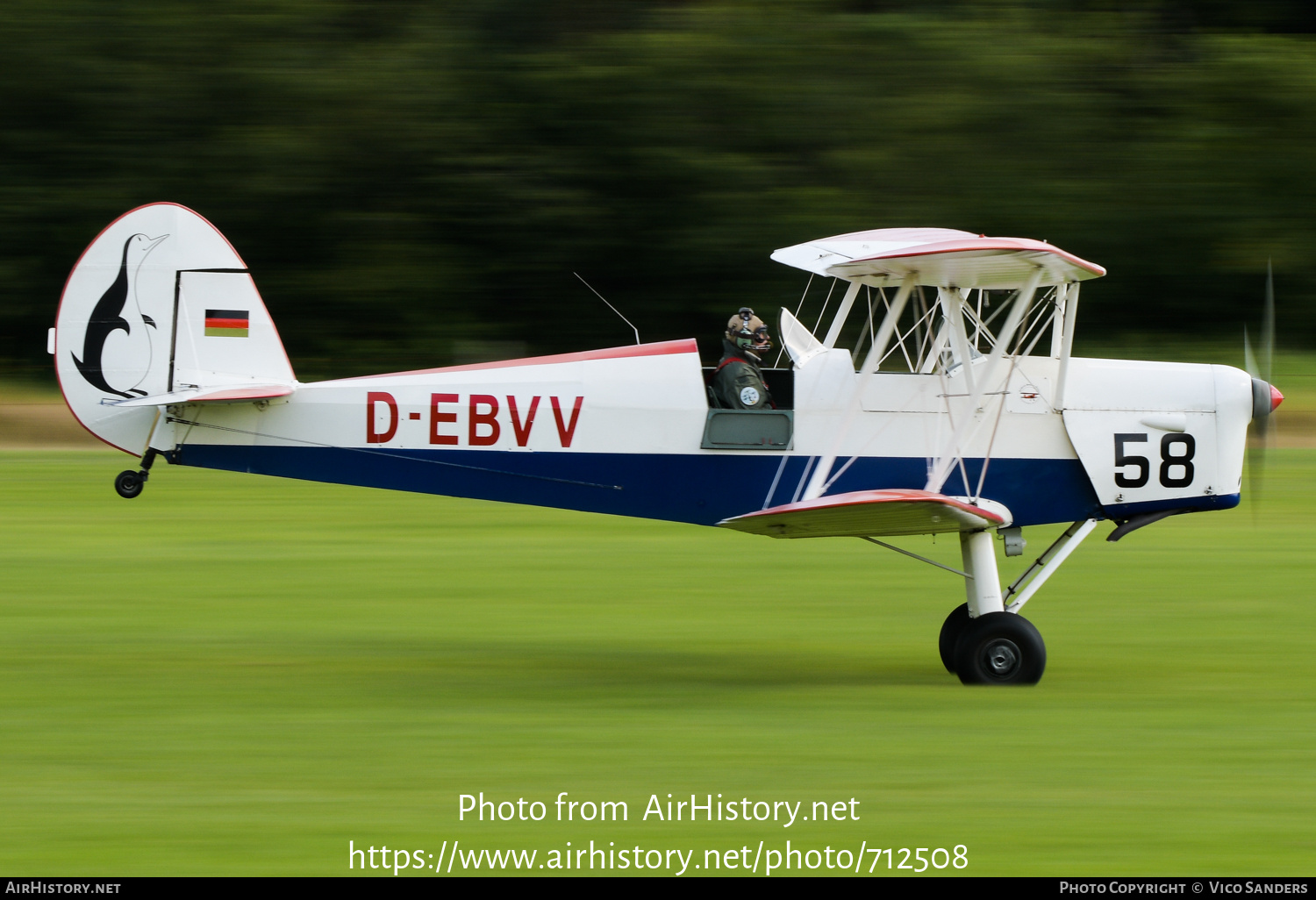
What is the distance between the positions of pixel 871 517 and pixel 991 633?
105cm

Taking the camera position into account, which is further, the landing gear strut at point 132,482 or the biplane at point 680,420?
the biplane at point 680,420

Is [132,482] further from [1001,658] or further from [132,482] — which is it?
[1001,658]

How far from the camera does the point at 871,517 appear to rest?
7.39 metres

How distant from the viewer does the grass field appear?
549 centimetres

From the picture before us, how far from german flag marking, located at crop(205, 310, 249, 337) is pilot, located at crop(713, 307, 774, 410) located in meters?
2.69

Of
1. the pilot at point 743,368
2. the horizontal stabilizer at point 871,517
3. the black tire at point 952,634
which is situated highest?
the pilot at point 743,368

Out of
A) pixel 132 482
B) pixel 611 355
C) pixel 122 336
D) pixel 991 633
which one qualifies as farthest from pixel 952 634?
pixel 122 336

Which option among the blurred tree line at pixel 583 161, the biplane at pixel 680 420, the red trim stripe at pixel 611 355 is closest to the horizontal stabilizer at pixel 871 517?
the biplane at pixel 680 420

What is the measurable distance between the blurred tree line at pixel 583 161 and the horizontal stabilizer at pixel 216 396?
16.1 m

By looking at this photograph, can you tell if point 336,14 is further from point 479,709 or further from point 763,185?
point 479,709

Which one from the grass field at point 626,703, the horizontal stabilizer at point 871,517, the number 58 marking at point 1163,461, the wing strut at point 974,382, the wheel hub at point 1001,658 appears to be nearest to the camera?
the grass field at point 626,703

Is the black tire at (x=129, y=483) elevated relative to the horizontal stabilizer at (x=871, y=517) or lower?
elevated

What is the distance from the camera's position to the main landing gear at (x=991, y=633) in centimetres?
779

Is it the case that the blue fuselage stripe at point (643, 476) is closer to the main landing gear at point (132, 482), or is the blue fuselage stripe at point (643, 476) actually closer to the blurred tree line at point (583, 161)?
the main landing gear at point (132, 482)
